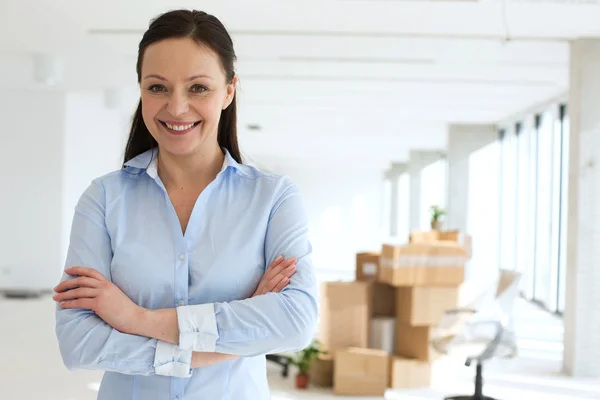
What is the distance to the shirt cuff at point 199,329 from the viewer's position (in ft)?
4.32

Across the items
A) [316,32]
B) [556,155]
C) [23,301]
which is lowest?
[23,301]

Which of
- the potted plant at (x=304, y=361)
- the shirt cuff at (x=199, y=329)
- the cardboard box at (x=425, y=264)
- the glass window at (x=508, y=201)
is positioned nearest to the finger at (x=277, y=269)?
the shirt cuff at (x=199, y=329)

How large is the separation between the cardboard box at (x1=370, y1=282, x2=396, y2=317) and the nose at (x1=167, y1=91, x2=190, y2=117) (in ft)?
14.7

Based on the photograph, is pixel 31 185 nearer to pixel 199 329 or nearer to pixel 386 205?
pixel 199 329

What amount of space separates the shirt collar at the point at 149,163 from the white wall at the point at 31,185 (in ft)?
31.7

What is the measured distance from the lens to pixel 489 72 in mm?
7809

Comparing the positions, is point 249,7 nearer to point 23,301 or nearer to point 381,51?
point 381,51

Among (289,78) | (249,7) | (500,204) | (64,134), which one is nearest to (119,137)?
(64,134)

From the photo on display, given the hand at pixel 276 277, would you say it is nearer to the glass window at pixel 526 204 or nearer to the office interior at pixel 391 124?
the office interior at pixel 391 124

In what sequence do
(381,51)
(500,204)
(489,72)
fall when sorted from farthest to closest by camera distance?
(500,204) < (489,72) < (381,51)

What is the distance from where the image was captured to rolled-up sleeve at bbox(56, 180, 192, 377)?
4.36 ft

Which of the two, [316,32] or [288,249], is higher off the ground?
[316,32]

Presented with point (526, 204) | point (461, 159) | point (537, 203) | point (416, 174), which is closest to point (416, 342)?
point (537, 203)

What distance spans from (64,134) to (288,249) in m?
9.89
